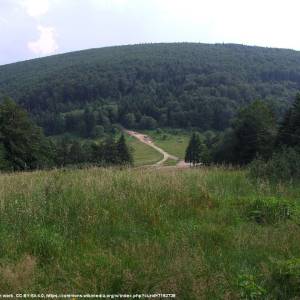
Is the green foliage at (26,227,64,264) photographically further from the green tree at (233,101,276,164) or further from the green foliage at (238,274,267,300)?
the green tree at (233,101,276,164)

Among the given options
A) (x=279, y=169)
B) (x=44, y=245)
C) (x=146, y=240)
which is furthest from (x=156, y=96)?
(x=44, y=245)

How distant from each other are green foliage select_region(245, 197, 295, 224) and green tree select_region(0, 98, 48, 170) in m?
30.8

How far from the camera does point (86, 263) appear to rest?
435 centimetres

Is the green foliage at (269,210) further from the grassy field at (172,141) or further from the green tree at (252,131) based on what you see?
the grassy field at (172,141)

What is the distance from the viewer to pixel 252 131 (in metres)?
43.3

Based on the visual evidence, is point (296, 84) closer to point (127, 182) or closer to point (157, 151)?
point (157, 151)

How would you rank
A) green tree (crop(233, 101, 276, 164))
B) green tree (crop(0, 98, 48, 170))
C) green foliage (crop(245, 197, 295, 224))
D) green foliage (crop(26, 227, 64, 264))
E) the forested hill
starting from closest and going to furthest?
green foliage (crop(26, 227, 64, 264)) < green foliage (crop(245, 197, 295, 224)) < green tree (crop(0, 98, 48, 170)) < green tree (crop(233, 101, 276, 164)) < the forested hill

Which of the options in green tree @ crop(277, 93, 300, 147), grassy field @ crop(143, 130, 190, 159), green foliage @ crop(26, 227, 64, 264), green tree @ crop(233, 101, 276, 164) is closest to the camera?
green foliage @ crop(26, 227, 64, 264)

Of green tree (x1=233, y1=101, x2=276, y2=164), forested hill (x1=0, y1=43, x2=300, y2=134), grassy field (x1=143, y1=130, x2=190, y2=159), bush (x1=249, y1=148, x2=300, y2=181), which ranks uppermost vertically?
bush (x1=249, y1=148, x2=300, y2=181)

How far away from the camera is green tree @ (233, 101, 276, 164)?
4166cm

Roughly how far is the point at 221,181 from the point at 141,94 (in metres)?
177

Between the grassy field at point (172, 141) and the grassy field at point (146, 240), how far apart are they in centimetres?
8786

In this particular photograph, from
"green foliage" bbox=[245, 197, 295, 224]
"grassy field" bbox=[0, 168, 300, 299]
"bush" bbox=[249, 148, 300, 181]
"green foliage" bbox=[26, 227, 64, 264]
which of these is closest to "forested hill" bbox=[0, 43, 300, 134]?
"bush" bbox=[249, 148, 300, 181]

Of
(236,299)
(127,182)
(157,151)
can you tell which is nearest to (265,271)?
(236,299)
